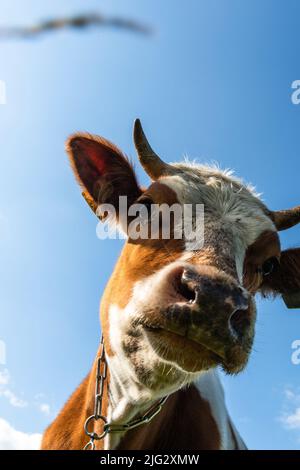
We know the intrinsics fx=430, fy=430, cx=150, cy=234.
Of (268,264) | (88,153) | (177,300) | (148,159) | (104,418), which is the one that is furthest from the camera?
(88,153)

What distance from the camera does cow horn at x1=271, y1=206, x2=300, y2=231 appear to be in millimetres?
4707

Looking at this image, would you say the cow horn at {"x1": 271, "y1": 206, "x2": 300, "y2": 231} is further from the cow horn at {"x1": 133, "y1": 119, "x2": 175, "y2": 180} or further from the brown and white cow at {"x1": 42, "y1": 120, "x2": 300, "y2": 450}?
the cow horn at {"x1": 133, "y1": 119, "x2": 175, "y2": 180}

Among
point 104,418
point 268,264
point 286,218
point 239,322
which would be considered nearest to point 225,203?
point 268,264

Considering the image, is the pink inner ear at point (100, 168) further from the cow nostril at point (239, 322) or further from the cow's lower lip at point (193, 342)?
the cow nostril at point (239, 322)

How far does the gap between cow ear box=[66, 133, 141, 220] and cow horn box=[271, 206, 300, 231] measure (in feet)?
5.02

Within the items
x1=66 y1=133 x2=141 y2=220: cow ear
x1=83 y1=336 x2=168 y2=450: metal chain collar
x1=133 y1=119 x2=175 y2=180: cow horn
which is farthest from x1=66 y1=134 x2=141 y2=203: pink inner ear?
x1=83 y1=336 x2=168 y2=450: metal chain collar

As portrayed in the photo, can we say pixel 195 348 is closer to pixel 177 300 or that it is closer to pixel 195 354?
pixel 195 354

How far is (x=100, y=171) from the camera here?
4.79 metres

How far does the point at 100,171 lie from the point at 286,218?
2129 mm

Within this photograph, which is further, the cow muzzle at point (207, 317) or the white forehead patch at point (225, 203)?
the white forehead patch at point (225, 203)

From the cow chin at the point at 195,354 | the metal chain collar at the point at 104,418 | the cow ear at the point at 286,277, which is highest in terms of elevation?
the cow ear at the point at 286,277

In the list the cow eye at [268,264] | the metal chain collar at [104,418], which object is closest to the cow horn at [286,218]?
the cow eye at [268,264]

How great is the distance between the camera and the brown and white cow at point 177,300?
2803mm
